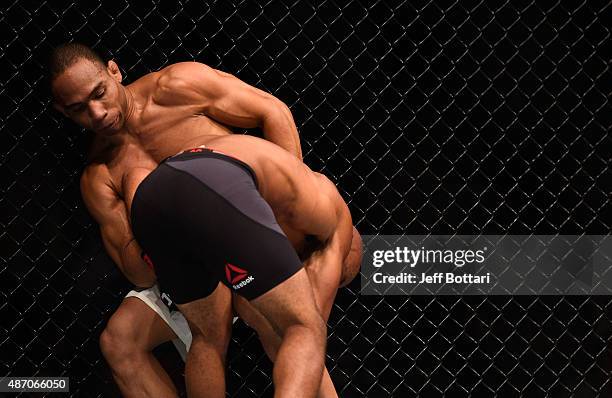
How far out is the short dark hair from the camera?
102 inches

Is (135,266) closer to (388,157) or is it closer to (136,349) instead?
(136,349)

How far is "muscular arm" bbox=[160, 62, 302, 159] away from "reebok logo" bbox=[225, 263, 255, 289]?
837 mm

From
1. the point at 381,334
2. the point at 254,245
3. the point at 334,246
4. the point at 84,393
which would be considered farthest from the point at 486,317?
the point at 254,245

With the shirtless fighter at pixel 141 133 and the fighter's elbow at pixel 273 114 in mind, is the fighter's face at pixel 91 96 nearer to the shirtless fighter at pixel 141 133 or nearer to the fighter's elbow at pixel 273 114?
the shirtless fighter at pixel 141 133

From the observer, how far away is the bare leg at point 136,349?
106 inches

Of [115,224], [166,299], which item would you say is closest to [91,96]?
[115,224]

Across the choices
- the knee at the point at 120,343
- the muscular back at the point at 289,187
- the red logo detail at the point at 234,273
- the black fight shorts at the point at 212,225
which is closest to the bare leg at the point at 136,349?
the knee at the point at 120,343

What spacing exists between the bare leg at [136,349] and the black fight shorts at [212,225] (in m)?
0.69

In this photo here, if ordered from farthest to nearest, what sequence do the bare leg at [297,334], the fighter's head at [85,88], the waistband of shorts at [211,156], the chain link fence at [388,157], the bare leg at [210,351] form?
the chain link fence at [388,157] → the fighter's head at [85,88] → the bare leg at [210,351] → the waistband of shorts at [211,156] → the bare leg at [297,334]

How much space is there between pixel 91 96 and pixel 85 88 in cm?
3

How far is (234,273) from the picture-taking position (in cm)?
200

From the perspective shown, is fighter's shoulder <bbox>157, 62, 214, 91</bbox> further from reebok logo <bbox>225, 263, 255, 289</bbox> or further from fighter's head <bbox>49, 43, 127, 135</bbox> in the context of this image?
reebok logo <bbox>225, 263, 255, 289</bbox>

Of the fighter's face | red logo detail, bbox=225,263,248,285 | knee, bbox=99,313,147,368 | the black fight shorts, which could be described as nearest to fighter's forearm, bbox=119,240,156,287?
knee, bbox=99,313,147,368

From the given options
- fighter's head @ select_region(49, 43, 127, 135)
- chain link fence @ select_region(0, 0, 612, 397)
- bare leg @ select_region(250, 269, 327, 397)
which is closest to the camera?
bare leg @ select_region(250, 269, 327, 397)
